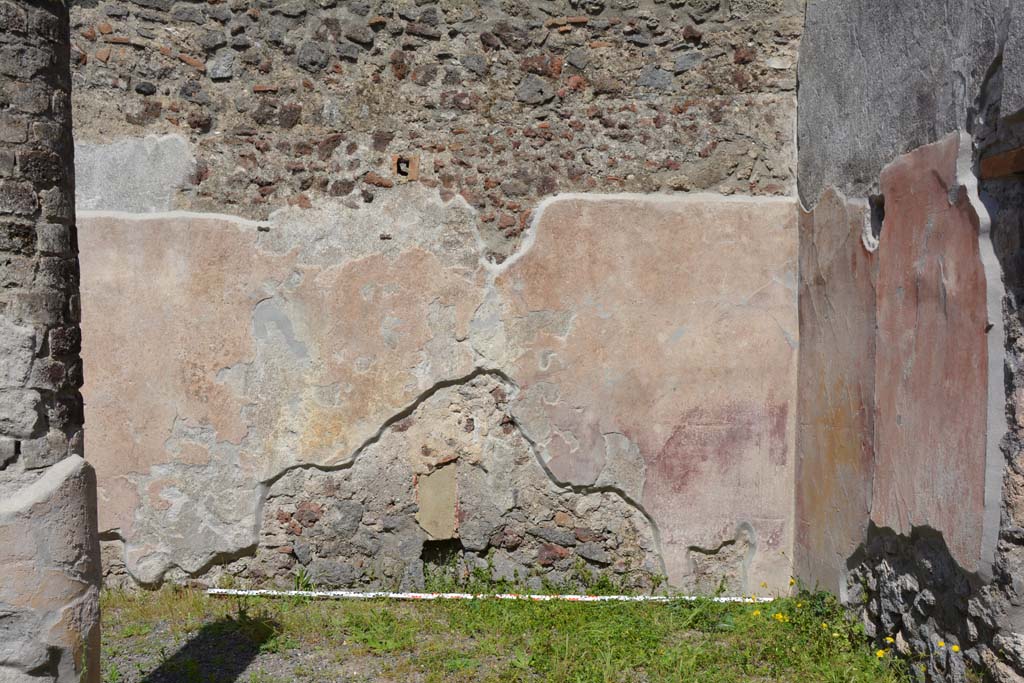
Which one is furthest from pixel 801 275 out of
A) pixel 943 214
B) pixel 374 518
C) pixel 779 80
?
pixel 374 518

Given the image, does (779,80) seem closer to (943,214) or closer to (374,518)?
(943,214)

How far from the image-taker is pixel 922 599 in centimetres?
295

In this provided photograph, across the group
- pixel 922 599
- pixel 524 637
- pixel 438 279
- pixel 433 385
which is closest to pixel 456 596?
pixel 524 637

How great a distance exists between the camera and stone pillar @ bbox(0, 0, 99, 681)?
233 centimetres

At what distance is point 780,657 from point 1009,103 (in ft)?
7.22

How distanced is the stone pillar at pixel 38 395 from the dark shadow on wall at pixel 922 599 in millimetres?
2588

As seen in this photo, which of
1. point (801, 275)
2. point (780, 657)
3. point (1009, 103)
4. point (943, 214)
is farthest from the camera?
point (801, 275)

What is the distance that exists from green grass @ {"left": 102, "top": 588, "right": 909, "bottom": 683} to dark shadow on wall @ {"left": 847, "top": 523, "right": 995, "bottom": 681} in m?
0.14

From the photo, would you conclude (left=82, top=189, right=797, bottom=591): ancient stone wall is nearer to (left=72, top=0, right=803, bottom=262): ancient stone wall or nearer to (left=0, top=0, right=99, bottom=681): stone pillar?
(left=72, top=0, right=803, bottom=262): ancient stone wall

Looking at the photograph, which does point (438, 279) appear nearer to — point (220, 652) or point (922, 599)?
point (220, 652)

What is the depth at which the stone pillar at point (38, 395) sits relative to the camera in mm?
2326

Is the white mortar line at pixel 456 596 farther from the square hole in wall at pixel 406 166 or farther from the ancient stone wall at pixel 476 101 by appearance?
the square hole in wall at pixel 406 166

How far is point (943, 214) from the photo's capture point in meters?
2.82

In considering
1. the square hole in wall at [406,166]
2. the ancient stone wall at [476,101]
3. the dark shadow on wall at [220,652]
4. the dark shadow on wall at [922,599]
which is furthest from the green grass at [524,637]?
the square hole in wall at [406,166]
